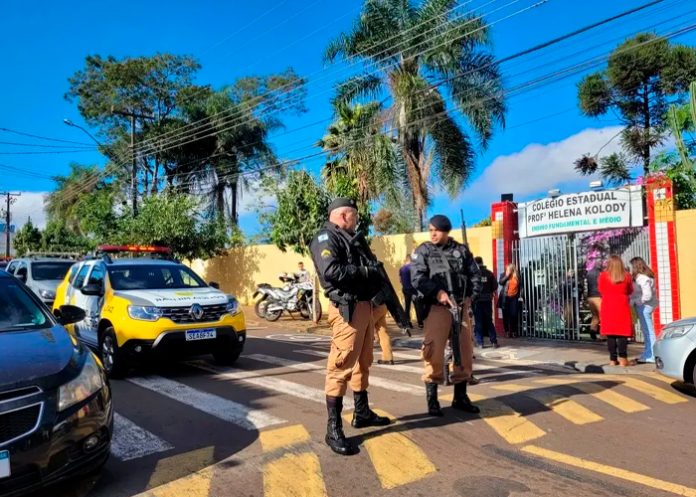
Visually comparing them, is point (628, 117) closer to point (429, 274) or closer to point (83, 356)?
point (429, 274)

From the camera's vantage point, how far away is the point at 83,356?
400 cm

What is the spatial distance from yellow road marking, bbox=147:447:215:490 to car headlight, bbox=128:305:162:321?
325 cm

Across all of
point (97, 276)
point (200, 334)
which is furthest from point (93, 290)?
point (200, 334)

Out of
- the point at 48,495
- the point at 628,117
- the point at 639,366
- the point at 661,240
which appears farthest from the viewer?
the point at 628,117

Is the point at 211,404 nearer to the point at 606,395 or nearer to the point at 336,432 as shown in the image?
the point at 336,432

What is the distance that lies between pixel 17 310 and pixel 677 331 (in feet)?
Result: 22.5

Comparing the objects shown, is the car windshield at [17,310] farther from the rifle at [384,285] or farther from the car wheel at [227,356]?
the car wheel at [227,356]

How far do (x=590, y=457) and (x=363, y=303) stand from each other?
2062 mm

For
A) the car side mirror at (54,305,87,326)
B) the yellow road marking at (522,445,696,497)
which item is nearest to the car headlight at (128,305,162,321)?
the car side mirror at (54,305,87,326)

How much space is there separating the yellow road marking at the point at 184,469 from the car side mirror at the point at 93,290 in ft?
14.6

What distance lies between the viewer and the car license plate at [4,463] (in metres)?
3.17

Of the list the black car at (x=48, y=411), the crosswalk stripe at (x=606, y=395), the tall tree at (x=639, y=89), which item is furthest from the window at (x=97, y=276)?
the tall tree at (x=639, y=89)

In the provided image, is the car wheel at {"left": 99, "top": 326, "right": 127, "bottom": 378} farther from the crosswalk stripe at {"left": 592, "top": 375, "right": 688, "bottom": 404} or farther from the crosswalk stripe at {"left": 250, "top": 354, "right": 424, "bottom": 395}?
the crosswalk stripe at {"left": 592, "top": 375, "right": 688, "bottom": 404}

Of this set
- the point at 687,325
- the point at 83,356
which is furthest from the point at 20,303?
the point at 687,325
